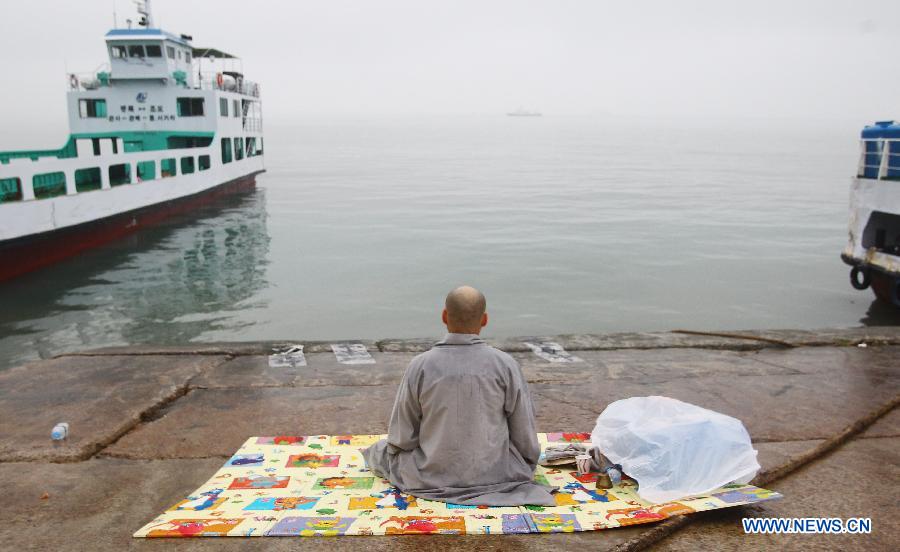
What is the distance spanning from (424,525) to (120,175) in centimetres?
2450

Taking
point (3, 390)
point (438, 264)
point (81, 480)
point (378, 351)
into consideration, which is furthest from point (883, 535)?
point (438, 264)

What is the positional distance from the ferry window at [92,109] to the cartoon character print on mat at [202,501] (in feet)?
89.0

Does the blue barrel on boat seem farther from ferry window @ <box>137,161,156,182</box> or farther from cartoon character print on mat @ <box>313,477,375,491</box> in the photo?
ferry window @ <box>137,161,156,182</box>

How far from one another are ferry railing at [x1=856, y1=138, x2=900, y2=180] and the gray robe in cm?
1086

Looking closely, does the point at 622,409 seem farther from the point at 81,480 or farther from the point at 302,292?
the point at 302,292

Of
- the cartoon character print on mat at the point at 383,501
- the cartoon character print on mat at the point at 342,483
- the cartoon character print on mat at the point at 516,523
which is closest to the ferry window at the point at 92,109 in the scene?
the cartoon character print on mat at the point at 342,483

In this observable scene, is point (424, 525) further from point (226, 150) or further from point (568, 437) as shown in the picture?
point (226, 150)

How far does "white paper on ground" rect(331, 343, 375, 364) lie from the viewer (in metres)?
6.52

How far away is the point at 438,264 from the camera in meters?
19.5

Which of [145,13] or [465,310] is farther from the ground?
[145,13]

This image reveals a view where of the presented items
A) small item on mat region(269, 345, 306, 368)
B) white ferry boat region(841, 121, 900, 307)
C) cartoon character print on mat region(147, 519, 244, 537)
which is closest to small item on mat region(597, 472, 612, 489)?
cartoon character print on mat region(147, 519, 244, 537)

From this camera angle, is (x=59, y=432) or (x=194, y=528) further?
(x=59, y=432)

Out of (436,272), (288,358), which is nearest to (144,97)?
(436,272)

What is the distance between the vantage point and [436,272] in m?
18.5
